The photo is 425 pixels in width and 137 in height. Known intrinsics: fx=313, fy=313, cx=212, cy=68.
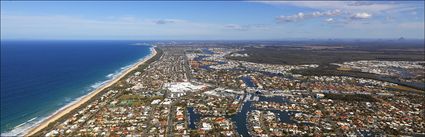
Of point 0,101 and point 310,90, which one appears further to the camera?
point 310,90

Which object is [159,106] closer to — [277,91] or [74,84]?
[277,91]

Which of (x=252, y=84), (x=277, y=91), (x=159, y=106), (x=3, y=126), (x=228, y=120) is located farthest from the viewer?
(x=252, y=84)

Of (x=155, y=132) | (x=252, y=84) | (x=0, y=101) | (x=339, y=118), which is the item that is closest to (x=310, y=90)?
(x=252, y=84)

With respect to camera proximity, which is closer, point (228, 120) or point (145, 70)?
point (228, 120)

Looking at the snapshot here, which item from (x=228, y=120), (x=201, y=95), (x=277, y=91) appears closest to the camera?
(x=228, y=120)

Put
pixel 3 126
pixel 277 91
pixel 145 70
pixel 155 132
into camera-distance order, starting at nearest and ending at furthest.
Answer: pixel 155 132
pixel 3 126
pixel 277 91
pixel 145 70

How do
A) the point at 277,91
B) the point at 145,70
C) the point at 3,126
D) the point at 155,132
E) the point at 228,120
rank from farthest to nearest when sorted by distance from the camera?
A: the point at 145,70 < the point at 277,91 < the point at 228,120 < the point at 3,126 < the point at 155,132

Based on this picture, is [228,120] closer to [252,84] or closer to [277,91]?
[277,91]

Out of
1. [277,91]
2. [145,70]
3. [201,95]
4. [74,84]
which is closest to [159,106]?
[201,95]

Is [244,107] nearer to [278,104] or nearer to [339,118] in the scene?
[278,104]
